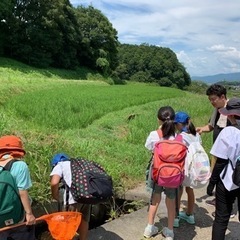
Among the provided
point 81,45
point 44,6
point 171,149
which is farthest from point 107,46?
point 171,149

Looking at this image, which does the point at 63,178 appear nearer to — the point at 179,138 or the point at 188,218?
the point at 179,138

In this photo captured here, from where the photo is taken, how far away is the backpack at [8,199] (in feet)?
8.21

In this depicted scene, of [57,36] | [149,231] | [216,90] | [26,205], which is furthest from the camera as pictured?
[57,36]

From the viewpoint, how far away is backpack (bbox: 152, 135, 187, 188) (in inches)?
132

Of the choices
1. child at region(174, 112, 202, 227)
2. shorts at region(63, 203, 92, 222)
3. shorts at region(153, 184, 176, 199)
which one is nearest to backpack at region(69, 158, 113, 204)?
shorts at region(63, 203, 92, 222)

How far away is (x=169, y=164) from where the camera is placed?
3.37m

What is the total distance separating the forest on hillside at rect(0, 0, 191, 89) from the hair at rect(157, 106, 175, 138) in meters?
31.7

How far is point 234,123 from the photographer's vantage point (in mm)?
3312

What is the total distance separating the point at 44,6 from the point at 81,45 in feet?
27.4

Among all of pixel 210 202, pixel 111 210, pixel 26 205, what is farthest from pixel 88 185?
pixel 210 202

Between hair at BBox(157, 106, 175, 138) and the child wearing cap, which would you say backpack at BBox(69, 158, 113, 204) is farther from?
hair at BBox(157, 106, 175, 138)

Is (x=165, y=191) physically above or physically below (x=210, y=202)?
above

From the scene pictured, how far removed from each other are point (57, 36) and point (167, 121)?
36.6m

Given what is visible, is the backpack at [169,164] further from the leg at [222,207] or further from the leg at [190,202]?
the leg at [190,202]
